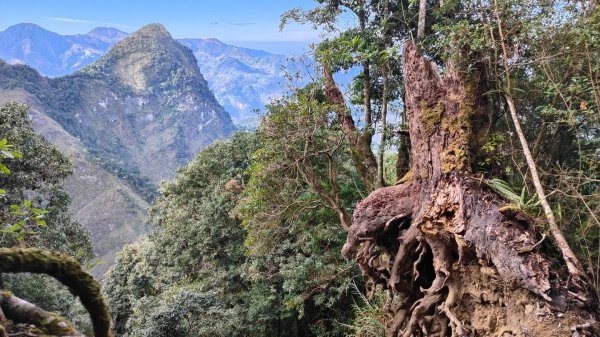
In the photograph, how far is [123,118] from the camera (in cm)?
16300

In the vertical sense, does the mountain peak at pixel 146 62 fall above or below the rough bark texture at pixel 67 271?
above

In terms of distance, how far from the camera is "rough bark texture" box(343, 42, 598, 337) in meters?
3.90

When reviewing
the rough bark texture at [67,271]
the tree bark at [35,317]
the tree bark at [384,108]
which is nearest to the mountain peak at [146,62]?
the tree bark at [384,108]

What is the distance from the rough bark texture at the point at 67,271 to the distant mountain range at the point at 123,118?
87.0 meters

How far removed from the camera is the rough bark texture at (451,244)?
3.90 m

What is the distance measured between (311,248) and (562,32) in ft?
21.7

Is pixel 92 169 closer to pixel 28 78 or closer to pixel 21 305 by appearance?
pixel 28 78

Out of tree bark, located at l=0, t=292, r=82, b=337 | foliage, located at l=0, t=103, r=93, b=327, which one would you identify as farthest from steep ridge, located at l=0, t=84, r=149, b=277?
tree bark, located at l=0, t=292, r=82, b=337

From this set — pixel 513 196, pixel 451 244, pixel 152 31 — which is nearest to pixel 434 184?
pixel 451 244

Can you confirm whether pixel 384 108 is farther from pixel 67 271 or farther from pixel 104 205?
pixel 104 205

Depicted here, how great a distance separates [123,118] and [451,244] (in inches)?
6896

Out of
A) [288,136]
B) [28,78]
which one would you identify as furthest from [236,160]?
[28,78]

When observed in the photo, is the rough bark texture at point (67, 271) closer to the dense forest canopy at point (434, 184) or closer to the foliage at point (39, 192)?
the dense forest canopy at point (434, 184)

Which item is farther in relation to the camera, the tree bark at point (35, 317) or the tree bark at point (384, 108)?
the tree bark at point (384, 108)
